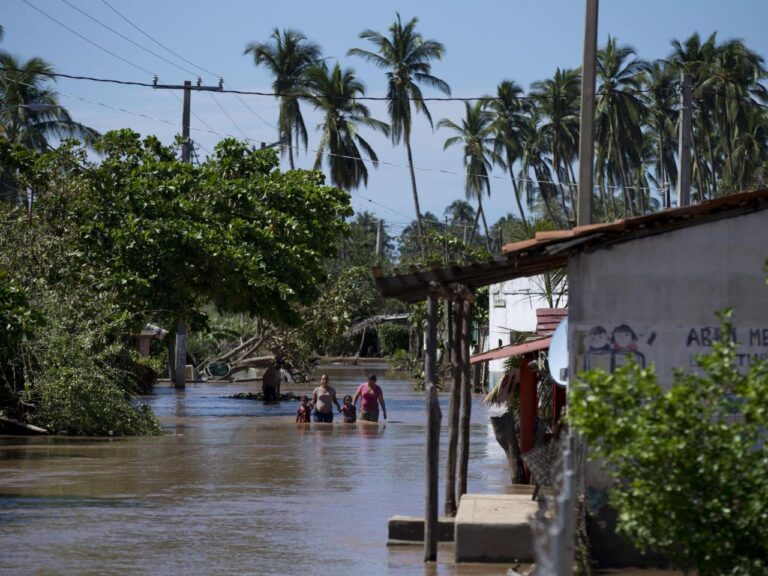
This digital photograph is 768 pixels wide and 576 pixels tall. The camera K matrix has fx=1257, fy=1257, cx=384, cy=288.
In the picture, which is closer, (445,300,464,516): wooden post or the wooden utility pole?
(445,300,464,516): wooden post

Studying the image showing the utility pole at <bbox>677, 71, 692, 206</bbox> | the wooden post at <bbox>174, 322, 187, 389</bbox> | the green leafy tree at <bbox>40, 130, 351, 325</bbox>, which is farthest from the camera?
the wooden post at <bbox>174, 322, 187, 389</bbox>

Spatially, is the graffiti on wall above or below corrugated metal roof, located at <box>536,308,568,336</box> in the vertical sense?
below

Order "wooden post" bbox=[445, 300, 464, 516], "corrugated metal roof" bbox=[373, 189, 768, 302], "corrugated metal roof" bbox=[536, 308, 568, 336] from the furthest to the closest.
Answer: "corrugated metal roof" bbox=[536, 308, 568, 336] < "wooden post" bbox=[445, 300, 464, 516] < "corrugated metal roof" bbox=[373, 189, 768, 302]

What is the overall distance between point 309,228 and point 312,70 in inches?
1153

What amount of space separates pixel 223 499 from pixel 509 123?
6150 centimetres

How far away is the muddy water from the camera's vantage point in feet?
37.3

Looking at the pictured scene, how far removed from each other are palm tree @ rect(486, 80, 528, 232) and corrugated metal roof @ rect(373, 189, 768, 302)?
64030 millimetres

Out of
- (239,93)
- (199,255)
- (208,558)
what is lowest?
(208,558)

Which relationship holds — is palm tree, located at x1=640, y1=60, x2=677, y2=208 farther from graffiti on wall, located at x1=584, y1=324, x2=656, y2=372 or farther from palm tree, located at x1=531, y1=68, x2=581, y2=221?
graffiti on wall, located at x1=584, y1=324, x2=656, y2=372

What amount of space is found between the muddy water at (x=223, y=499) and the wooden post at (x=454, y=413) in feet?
2.97

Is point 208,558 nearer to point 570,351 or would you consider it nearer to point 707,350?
point 570,351

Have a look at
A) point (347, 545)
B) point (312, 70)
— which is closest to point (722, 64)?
point (312, 70)

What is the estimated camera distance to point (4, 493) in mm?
16172

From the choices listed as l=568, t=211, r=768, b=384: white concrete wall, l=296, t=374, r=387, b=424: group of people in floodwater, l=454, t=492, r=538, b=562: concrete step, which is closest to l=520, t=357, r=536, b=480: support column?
l=454, t=492, r=538, b=562: concrete step
